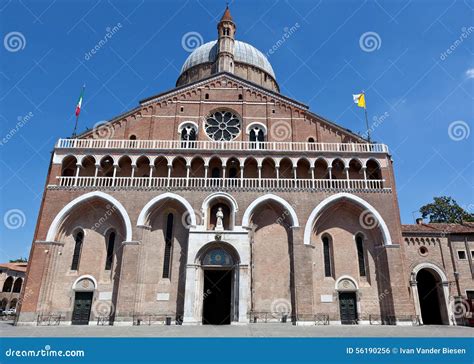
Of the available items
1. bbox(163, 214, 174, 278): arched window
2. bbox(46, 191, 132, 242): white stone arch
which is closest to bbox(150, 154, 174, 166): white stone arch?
bbox(46, 191, 132, 242): white stone arch

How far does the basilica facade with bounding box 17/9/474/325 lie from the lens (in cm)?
2058

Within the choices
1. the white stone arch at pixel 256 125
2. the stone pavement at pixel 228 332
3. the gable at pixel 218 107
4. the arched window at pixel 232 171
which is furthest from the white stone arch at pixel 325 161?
the stone pavement at pixel 228 332

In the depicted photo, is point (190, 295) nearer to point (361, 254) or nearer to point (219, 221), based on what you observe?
point (219, 221)

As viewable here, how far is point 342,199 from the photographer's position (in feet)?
74.0

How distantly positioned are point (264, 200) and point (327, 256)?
18.1 ft

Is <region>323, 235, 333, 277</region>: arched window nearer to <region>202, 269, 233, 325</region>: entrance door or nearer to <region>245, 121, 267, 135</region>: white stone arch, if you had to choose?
<region>202, 269, 233, 325</region>: entrance door

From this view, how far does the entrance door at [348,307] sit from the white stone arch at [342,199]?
12.9ft

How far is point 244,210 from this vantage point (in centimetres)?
2183

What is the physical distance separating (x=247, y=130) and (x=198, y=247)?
32.4 ft

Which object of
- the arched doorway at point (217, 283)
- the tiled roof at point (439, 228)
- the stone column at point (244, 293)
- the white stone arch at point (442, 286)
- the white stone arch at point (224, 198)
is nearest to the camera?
the stone column at point (244, 293)

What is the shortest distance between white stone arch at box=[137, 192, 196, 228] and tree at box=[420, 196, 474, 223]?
32539 millimetres

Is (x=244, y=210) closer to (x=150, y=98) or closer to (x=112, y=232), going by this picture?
(x=112, y=232)

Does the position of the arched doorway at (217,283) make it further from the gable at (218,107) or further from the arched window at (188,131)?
the gable at (218,107)

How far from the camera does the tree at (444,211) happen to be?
3984cm
